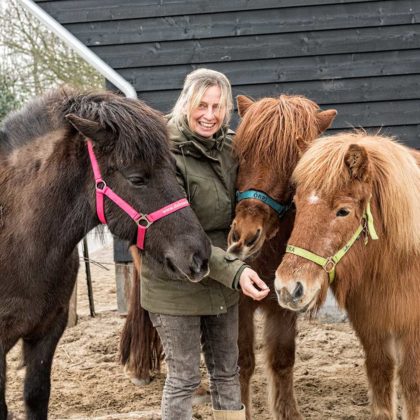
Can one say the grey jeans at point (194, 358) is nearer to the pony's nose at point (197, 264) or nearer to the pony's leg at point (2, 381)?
the pony's nose at point (197, 264)

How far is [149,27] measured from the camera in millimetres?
6324

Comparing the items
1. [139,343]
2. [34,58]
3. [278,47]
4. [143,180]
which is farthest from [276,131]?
[34,58]

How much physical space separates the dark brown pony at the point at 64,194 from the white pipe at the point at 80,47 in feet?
10.8

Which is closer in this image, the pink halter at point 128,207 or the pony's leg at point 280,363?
the pink halter at point 128,207

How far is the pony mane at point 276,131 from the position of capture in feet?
10.4

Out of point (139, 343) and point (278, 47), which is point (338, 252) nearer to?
Result: point (139, 343)

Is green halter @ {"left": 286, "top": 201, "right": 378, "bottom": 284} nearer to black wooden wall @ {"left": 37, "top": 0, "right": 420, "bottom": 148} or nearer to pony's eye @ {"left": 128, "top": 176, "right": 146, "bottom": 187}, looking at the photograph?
pony's eye @ {"left": 128, "top": 176, "right": 146, "bottom": 187}

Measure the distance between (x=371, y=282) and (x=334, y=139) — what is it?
0.69 meters

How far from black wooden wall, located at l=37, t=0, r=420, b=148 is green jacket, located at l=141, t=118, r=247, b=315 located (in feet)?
11.4

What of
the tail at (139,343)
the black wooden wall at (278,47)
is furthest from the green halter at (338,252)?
the black wooden wall at (278,47)

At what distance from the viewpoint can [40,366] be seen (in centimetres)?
326

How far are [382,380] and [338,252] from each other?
1.18 m

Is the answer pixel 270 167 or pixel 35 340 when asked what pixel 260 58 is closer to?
pixel 270 167

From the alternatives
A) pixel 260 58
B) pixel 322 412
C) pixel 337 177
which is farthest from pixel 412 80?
pixel 337 177
